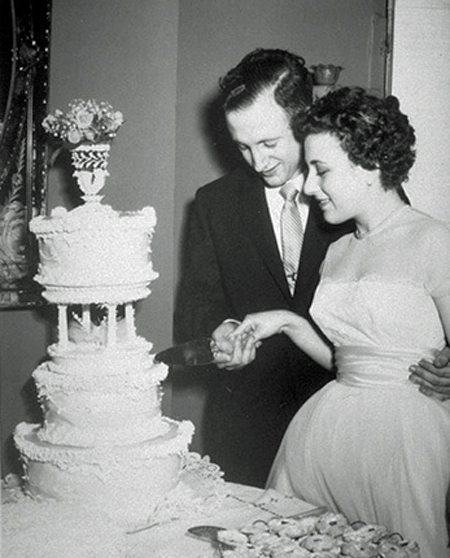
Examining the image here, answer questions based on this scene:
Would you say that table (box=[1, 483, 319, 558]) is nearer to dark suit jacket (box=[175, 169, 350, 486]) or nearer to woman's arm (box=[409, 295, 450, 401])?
woman's arm (box=[409, 295, 450, 401])

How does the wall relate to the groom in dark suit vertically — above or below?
above

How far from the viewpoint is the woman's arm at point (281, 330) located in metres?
2.48

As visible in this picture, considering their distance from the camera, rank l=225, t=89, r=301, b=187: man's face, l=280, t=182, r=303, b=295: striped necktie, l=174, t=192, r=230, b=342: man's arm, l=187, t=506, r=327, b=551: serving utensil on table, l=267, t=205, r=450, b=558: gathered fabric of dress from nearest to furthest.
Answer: l=187, t=506, r=327, b=551: serving utensil on table < l=267, t=205, r=450, b=558: gathered fabric of dress < l=225, t=89, r=301, b=187: man's face < l=280, t=182, r=303, b=295: striped necktie < l=174, t=192, r=230, b=342: man's arm

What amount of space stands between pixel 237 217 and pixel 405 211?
81 cm

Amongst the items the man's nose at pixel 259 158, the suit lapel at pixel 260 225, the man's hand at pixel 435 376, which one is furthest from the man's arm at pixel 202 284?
the man's hand at pixel 435 376

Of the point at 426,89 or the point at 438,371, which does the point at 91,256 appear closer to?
the point at 438,371

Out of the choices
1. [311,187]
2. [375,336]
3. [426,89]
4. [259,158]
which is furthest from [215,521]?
[426,89]

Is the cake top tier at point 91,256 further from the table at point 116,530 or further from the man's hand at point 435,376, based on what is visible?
the man's hand at point 435,376

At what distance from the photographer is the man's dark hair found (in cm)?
261

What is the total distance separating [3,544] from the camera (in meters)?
1.81

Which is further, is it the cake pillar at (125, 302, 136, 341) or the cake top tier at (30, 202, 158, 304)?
the cake pillar at (125, 302, 136, 341)

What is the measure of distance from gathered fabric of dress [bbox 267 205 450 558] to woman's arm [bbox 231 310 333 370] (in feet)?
0.50

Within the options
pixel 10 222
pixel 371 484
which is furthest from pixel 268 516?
pixel 10 222

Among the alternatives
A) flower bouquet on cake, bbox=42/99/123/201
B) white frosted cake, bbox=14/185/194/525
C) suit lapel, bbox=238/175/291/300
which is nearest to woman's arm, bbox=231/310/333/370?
suit lapel, bbox=238/175/291/300
